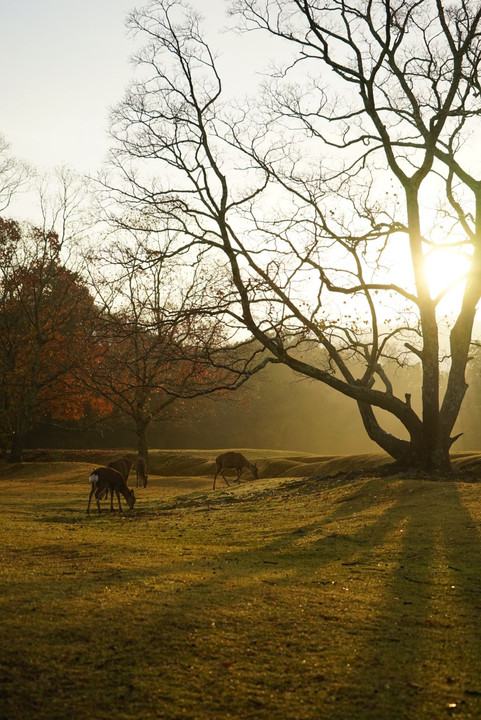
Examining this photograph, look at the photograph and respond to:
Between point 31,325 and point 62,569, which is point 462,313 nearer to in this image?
point 62,569

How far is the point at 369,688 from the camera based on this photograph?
13.8 ft

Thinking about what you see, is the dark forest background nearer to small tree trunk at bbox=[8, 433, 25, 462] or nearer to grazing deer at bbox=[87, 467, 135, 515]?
small tree trunk at bbox=[8, 433, 25, 462]

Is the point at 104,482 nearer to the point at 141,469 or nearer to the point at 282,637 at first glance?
the point at 141,469

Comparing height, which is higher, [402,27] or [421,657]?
[402,27]

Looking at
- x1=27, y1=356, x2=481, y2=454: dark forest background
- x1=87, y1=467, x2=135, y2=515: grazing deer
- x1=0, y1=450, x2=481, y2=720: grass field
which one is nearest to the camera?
x1=0, y1=450, x2=481, y2=720: grass field

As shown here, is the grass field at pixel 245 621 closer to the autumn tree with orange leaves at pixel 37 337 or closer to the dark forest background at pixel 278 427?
the autumn tree with orange leaves at pixel 37 337

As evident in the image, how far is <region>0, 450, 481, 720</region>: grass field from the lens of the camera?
13.0ft

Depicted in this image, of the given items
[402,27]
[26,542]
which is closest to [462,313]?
[402,27]

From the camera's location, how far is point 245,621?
531cm

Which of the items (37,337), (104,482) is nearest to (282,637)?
(104,482)

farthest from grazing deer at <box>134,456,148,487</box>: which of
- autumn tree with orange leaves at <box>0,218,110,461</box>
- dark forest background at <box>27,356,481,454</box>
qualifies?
dark forest background at <box>27,356,481,454</box>

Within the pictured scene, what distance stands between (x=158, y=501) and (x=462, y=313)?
985 centimetres

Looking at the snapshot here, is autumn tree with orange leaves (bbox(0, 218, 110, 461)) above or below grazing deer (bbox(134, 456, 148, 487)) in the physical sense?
above

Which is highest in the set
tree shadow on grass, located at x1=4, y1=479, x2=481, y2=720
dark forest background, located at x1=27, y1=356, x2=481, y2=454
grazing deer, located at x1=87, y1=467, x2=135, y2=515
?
dark forest background, located at x1=27, y1=356, x2=481, y2=454
